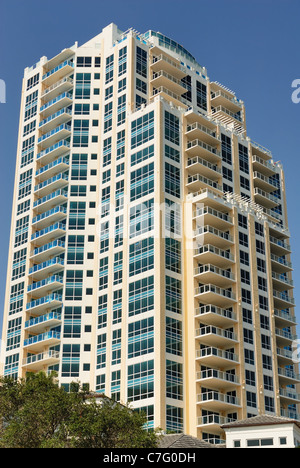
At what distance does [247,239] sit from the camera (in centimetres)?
9244

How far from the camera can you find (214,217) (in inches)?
3428

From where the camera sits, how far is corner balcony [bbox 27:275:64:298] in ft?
302

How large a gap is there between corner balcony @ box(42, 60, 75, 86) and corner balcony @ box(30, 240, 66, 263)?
28.3 m

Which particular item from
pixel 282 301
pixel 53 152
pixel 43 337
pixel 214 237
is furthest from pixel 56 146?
pixel 282 301

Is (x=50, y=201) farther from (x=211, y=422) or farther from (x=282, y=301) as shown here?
(x=211, y=422)

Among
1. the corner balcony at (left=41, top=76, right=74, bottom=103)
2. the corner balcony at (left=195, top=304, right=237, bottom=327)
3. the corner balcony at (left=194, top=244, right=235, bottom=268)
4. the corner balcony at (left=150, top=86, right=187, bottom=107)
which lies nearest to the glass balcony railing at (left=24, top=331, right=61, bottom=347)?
the corner balcony at (left=195, top=304, right=237, bottom=327)

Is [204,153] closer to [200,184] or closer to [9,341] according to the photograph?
[200,184]

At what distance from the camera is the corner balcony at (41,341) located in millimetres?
88750

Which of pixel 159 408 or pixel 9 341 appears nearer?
pixel 159 408

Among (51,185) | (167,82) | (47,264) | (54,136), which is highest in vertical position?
(167,82)

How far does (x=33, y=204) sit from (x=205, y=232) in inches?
1170

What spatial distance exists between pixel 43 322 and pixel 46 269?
7799mm

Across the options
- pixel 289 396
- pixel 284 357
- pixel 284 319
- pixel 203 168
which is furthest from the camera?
pixel 284 319
